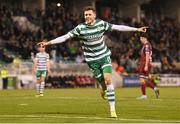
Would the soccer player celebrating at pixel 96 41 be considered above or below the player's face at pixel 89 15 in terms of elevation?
below

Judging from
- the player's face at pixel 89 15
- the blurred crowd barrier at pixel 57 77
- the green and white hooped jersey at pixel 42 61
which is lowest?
the blurred crowd barrier at pixel 57 77

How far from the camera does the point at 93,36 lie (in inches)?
558

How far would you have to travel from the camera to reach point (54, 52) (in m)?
43.2

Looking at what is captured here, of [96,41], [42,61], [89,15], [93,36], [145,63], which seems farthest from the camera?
[42,61]

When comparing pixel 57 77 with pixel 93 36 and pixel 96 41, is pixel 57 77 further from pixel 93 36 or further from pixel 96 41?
pixel 93 36

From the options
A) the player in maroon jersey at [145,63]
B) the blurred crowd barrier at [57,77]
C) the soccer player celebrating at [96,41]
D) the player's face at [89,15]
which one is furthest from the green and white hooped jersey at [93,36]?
the blurred crowd barrier at [57,77]

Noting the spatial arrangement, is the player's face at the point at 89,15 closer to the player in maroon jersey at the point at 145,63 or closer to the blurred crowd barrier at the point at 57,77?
the player in maroon jersey at the point at 145,63

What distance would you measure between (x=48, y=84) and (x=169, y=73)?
1318 cm

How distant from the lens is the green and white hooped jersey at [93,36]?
46.4 feet

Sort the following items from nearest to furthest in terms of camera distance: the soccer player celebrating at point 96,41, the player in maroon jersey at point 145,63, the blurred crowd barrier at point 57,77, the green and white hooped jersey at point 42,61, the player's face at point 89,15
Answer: the player's face at point 89,15, the soccer player celebrating at point 96,41, the player in maroon jersey at point 145,63, the green and white hooped jersey at point 42,61, the blurred crowd barrier at point 57,77

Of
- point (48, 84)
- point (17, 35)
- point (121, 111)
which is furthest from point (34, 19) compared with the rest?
point (121, 111)

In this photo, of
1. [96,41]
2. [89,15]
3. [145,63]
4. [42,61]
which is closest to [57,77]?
[42,61]

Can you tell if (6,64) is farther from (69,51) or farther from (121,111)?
(121,111)

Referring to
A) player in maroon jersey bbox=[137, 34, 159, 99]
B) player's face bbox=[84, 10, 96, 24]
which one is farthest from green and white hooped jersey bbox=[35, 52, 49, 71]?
player's face bbox=[84, 10, 96, 24]
